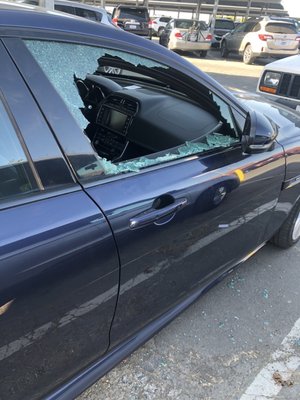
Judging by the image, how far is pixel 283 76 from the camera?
4.92 metres

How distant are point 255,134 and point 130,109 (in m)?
0.78

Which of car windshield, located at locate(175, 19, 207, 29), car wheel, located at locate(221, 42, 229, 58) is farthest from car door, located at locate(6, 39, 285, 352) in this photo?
car wheel, located at locate(221, 42, 229, 58)

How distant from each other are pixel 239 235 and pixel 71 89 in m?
1.27

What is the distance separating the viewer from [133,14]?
1855 cm

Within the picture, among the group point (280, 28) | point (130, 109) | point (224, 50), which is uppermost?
point (130, 109)

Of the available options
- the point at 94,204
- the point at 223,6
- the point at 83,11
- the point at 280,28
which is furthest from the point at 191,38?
the point at 223,6

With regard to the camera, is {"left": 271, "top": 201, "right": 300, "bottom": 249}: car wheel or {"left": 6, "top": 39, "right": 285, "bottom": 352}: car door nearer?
{"left": 6, "top": 39, "right": 285, "bottom": 352}: car door

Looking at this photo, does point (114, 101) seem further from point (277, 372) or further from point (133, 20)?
point (133, 20)

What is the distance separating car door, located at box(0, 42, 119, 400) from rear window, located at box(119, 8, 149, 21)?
1866 cm

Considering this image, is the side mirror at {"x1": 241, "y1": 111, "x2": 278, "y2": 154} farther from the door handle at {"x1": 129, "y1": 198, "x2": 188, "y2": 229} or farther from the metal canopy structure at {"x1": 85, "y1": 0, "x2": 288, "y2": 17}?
the metal canopy structure at {"x1": 85, "y1": 0, "x2": 288, "y2": 17}

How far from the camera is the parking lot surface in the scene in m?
2.02

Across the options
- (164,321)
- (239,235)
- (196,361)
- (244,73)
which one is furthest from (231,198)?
(244,73)

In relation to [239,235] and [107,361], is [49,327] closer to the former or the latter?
[107,361]

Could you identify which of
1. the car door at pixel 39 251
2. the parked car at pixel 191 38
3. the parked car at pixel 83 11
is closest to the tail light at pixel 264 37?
the parked car at pixel 191 38
